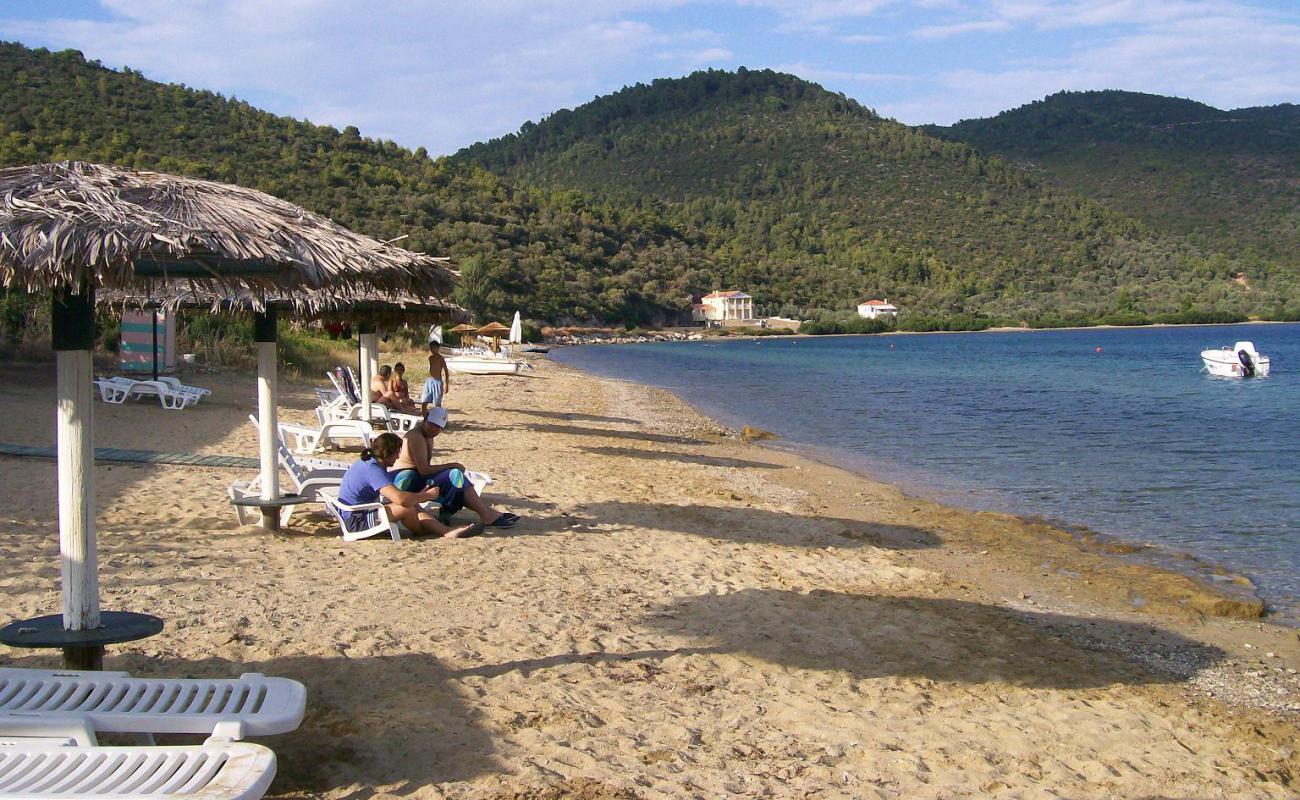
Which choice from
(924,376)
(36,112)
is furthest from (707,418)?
(36,112)

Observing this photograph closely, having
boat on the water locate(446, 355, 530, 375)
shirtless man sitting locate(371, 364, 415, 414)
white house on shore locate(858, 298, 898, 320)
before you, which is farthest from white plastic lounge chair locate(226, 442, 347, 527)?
white house on shore locate(858, 298, 898, 320)

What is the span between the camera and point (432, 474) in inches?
276

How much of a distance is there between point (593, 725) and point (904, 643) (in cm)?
206

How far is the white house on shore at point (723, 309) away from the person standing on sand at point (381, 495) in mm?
85526

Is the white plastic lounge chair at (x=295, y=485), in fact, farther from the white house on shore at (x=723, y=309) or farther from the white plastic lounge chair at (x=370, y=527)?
the white house on shore at (x=723, y=309)

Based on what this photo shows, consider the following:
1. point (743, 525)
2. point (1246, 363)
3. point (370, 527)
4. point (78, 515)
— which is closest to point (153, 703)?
point (78, 515)

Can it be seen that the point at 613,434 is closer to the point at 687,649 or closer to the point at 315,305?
the point at 315,305

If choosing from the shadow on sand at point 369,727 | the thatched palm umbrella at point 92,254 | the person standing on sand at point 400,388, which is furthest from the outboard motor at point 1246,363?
the thatched palm umbrella at point 92,254

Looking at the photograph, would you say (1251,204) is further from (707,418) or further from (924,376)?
(707,418)

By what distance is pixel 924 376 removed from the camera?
3800 centimetres

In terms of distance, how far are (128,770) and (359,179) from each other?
2447 inches

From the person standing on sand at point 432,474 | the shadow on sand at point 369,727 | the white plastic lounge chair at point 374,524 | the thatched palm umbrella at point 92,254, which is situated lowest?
the shadow on sand at point 369,727

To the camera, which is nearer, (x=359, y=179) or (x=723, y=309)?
(x=359, y=179)

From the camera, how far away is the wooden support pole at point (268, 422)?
655cm
